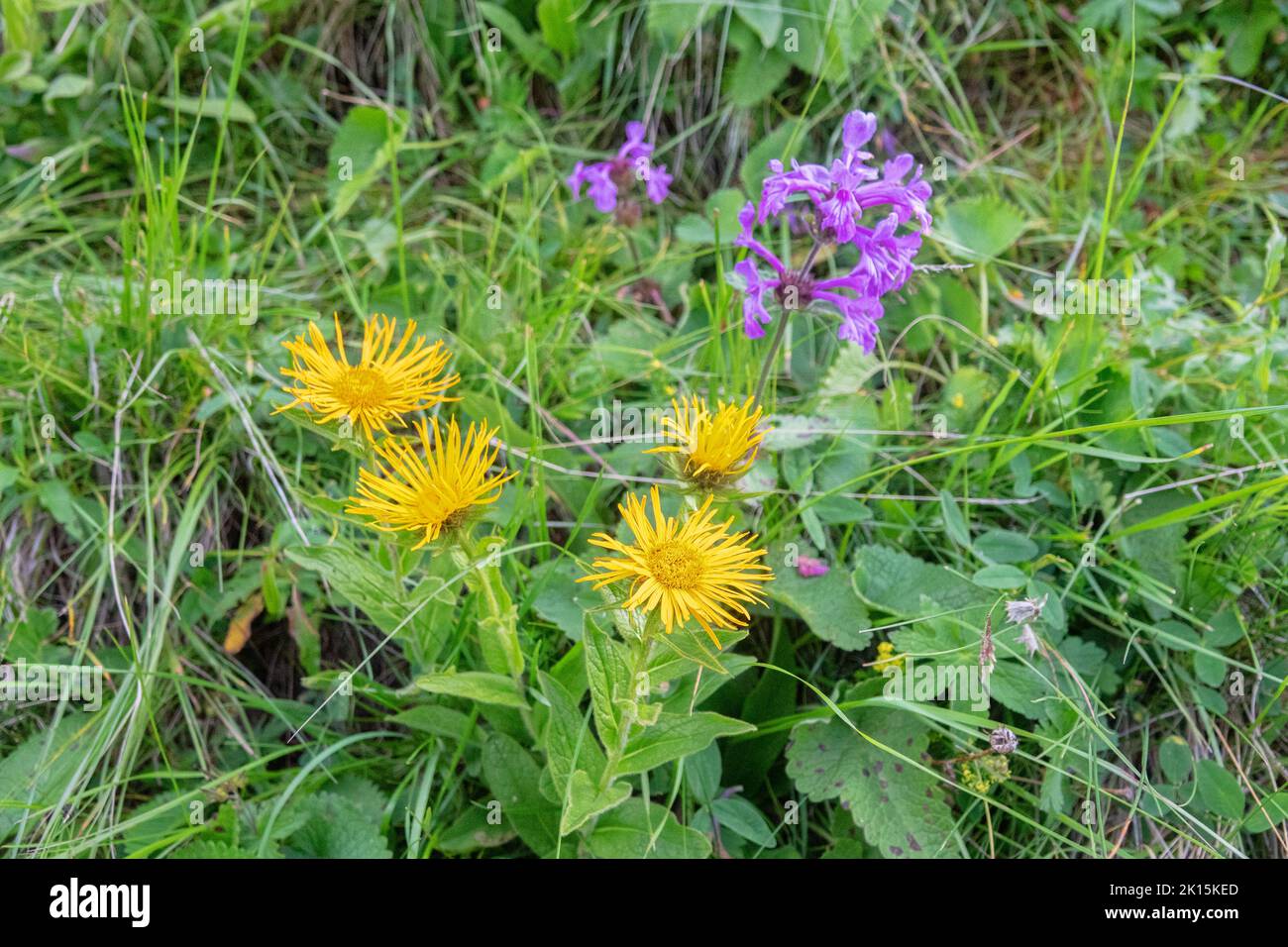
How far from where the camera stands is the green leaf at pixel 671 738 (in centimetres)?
146

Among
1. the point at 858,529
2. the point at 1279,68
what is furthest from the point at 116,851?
the point at 1279,68

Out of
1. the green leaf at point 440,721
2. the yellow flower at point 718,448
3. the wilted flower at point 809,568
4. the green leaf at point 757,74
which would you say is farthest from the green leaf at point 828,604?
the green leaf at point 757,74

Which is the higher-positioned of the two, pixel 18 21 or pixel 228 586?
pixel 18 21

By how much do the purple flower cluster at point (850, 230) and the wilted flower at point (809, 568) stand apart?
1.34 feet

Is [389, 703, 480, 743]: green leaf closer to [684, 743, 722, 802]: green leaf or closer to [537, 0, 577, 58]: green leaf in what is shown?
A: [684, 743, 722, 802]: green leaf

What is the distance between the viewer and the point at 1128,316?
2.25m

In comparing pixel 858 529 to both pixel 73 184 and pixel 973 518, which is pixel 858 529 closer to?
pixel 973 518

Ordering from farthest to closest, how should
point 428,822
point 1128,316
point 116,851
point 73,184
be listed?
point 73,184 < point 1128,316 < point 116,851 < point 428,822

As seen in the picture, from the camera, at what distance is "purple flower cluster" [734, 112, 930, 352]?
167 centimetres

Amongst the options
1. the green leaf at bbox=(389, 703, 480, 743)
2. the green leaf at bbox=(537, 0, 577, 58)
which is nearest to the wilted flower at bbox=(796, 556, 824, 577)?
the green leaf at bbox=(389, 703, 480, 743)

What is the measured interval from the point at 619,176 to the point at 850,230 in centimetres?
107

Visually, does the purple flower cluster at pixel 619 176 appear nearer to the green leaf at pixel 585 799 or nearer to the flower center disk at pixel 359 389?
the flower center disk at pixel 359 389

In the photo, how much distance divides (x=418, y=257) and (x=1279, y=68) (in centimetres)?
253

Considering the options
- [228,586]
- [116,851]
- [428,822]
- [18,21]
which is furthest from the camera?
[18,21]
